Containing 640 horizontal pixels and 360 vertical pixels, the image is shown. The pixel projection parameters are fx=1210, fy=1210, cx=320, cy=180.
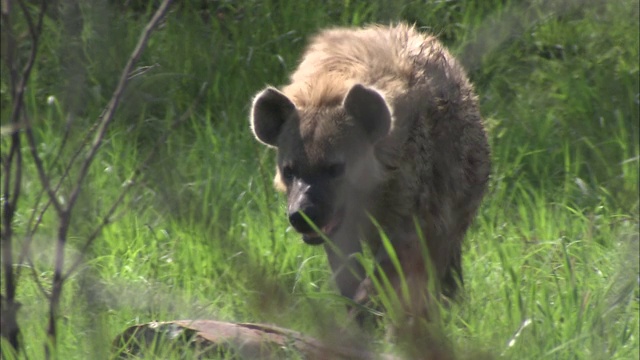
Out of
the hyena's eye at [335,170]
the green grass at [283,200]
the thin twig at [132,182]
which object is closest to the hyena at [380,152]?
the hyena's eye at [335,170]

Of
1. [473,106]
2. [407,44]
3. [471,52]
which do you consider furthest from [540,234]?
[471,52]

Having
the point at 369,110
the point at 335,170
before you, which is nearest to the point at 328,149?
the point at 335,170

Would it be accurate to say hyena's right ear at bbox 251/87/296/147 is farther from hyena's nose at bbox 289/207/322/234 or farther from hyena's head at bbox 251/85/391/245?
hyena's nose at bbox 289/207/322/234

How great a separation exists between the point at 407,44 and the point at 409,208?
60 cm

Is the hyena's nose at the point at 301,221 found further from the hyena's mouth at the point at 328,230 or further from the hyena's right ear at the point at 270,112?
the hyena's right ear at the point at 270,112

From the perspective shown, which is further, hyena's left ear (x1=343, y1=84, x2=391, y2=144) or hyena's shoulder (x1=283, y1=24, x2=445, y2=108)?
hyena's shoulder (x1=283, y1=24, x2=445, y2=108)

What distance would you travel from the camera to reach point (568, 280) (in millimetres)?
3553

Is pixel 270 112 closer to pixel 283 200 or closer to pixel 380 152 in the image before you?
pixel 380 152

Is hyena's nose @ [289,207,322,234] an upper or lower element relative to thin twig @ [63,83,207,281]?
lower

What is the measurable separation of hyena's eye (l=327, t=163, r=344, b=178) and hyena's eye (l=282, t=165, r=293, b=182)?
0.13 metres

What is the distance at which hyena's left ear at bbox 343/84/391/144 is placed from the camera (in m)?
3.73

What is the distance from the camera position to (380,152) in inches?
152

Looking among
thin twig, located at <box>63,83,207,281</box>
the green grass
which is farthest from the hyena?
thin twig, located at <box>63,83,207,281</box>

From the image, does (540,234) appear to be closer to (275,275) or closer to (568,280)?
(568,280)
